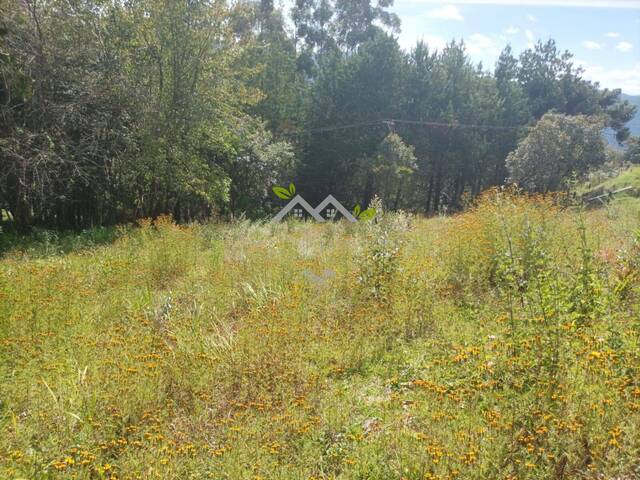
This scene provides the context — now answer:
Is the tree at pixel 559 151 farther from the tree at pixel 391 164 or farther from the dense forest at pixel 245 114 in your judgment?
the tree at pixel 391 164

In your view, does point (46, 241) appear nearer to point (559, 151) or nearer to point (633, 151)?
point (559, 151)

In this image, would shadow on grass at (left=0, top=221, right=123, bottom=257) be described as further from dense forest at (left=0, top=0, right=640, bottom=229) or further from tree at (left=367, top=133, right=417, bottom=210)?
tree at (left=367, top=133, right=417, bottom=210)

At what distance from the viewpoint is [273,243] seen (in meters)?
7.69

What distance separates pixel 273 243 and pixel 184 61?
6.74m

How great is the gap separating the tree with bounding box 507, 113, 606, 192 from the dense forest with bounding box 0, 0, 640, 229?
0.06 meters

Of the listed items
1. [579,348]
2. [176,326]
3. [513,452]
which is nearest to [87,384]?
[176,326]

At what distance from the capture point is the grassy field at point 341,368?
A: 2.46m

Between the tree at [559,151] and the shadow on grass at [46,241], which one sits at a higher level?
the tree at [559,151]

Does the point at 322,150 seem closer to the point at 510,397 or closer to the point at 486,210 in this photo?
the point at 486,210

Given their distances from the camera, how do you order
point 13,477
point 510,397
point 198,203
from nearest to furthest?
point 13,477 < point 510,397 < point 198,203

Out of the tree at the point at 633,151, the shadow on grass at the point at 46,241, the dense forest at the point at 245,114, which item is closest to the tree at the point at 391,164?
the dense forest at the point at 245,114

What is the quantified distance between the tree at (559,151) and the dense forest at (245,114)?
0.21 ft

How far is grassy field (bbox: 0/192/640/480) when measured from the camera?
2.46 m

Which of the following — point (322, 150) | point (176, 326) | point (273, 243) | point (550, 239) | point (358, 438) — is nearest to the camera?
point (358, 438)
